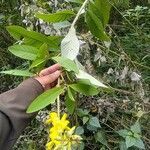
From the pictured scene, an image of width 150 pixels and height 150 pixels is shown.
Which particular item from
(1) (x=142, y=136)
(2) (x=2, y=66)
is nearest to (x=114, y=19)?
(2) (x=2, y=66)

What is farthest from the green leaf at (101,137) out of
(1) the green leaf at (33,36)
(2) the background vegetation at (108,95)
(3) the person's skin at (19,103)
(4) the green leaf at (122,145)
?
(1) the green leaf at (33,36)

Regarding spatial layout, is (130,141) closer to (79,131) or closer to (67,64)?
(79,131)

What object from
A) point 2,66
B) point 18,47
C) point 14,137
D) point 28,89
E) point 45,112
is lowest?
point 2,66

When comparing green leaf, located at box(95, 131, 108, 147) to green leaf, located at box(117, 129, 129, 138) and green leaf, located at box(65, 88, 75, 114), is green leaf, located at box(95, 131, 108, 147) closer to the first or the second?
green leaf, located at box(117, 129, 129, 138)

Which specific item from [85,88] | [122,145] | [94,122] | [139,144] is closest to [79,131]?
[94,122]

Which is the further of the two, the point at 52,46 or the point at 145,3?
the point at 145,3

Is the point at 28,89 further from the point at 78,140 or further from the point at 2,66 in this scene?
the point at 2,66

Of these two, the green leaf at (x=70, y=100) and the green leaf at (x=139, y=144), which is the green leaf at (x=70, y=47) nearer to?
the green leaf at (x=70, y=100)

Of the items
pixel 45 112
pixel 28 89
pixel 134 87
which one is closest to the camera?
pixel 28 89

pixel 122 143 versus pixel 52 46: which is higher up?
pixel 52 46
